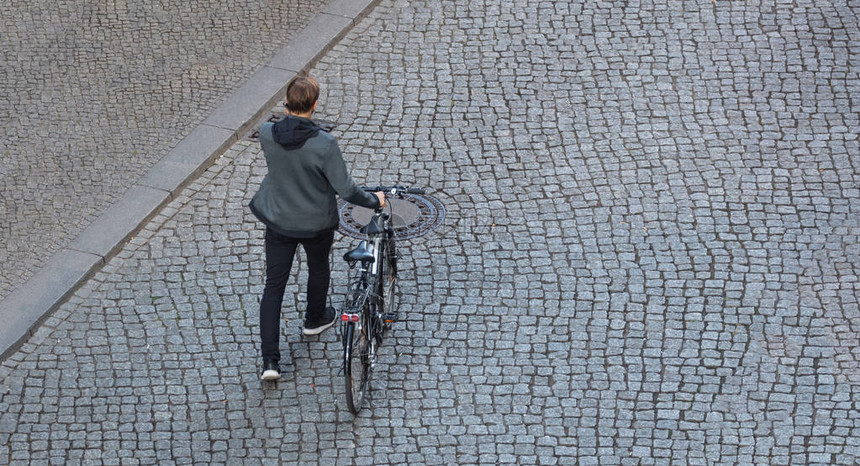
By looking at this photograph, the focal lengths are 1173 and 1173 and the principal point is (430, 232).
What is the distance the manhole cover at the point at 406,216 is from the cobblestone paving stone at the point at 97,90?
1744 millimetres

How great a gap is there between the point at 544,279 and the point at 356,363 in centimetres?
177

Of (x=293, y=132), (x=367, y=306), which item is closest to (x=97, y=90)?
(x=293, y=132)

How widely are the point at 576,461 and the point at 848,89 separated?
16.6 ft

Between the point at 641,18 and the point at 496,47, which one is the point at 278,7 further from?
the point at 641,18

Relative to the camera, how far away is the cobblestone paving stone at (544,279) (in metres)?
7.09

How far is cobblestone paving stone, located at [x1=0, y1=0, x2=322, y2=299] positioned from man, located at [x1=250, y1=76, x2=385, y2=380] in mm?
2148

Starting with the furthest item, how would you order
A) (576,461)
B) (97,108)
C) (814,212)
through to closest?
(97,108), (814,212), (576,461)

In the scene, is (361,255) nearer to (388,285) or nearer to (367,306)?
(367,306)

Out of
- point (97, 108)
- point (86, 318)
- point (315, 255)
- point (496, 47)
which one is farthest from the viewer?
point (496, 47)

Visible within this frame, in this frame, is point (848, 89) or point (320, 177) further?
point (848, 89)

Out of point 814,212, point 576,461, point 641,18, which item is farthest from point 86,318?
point 641,18

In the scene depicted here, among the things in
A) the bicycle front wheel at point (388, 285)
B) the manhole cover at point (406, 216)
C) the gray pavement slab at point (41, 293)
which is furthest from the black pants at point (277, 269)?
the gray pavement slab at point (41, 293)

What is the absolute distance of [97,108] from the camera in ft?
33.3

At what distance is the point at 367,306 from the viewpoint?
710cm
